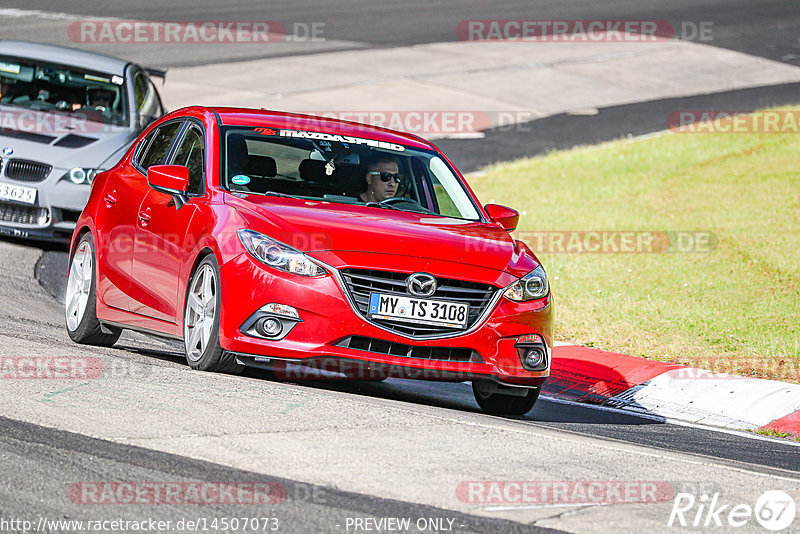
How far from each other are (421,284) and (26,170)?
6863 millimetres

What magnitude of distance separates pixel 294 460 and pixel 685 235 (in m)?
10.9

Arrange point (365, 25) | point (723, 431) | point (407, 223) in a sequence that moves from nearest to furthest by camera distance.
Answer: point (407, 223) → point (723, 431) → point (365, 25)

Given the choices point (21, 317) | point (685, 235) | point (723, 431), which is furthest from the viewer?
point (685, 235)

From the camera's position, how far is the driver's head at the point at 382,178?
8453mm

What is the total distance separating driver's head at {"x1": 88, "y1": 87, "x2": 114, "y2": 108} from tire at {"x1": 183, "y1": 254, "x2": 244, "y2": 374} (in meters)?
7.43

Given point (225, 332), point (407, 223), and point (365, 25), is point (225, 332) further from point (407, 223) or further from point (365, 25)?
point (365, 25)

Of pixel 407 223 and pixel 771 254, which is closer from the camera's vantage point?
pixel 407 223

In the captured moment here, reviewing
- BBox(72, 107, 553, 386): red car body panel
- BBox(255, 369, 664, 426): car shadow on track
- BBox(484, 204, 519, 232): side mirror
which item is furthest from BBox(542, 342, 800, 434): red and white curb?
BBox(72, 107, 553, 386): red car body panel

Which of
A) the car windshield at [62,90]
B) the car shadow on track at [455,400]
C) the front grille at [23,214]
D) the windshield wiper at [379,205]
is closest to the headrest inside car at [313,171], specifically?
the windshield wiper at [379,205]

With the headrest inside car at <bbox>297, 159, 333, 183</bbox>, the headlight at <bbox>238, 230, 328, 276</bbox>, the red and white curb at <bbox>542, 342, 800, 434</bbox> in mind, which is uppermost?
the headrest inside car at <bbox>297, 159, 333, 183</bbox>

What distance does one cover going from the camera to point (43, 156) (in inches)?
512

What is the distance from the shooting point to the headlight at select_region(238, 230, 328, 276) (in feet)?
23.7

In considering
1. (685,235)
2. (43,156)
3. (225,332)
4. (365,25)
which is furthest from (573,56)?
(225,332)

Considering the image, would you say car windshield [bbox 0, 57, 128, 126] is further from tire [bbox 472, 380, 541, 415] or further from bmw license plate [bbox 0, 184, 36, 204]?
tire [bbox 472, 380, 541, 415]
